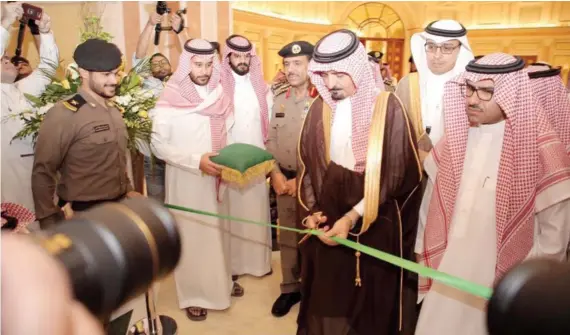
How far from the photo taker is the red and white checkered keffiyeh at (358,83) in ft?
8.14

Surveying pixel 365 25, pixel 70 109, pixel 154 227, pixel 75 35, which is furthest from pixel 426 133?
pixel 365 25

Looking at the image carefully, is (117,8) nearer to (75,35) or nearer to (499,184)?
(75,35)

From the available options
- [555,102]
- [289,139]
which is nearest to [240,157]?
[289,139]

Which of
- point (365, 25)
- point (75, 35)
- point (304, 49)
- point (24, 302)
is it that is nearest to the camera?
point (24, 302)

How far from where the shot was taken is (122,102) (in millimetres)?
3152

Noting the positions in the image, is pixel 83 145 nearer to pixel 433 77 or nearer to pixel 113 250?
pixel 113 250

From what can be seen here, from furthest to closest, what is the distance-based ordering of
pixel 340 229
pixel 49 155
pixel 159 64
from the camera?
pixel 159 64
pixel 49 155
pixel 340 229

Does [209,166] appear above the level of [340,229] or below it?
above

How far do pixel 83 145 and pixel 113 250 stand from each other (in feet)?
6.94

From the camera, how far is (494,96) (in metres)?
2.23

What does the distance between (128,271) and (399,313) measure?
2151 millimetres

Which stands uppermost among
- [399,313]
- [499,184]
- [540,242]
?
[499,184]

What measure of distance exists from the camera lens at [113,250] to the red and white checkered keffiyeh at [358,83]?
167 cm

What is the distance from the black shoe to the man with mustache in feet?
4.22
